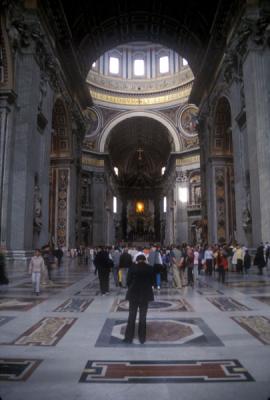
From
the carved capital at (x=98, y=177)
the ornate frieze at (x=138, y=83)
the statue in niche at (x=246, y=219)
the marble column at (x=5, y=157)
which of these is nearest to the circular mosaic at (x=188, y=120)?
the ornate frieze at (x=138, y=83)

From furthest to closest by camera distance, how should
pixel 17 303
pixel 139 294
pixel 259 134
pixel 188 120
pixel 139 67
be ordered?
pixel 139 67
pixel 188 120
pixel 259 134
pixel 17 303
pixel 139 294

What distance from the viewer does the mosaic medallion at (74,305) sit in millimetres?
7152

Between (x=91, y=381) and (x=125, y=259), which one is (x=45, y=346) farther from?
(x=125, y=259)

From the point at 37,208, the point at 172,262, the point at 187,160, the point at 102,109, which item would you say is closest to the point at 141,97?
the point at 102,109

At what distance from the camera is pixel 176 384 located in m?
3.32

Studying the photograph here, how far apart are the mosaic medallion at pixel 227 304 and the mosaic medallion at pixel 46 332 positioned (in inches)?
119

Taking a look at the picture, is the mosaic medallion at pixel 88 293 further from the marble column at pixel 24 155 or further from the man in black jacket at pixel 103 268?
the marble column at pixel 24 155

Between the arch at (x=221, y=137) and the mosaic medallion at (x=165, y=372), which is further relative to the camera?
the arch at (x=221, y=137)

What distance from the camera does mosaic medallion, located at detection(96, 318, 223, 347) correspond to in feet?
15.6

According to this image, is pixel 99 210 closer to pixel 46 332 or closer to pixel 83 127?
pixel 83 127

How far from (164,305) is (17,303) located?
3.09 metres

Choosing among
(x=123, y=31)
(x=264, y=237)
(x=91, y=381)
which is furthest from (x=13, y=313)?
(x=123, y=31)

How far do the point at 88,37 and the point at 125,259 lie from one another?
63.1 feet

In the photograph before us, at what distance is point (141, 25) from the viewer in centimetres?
2631
